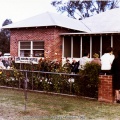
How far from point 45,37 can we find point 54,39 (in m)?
0.62

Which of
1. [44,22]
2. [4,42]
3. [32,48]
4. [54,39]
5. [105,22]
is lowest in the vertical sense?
[32,48]

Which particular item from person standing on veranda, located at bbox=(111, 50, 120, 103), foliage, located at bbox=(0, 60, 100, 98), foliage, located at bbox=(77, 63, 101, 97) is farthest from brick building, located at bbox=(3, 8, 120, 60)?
person standing on veranda, located at bbox=(111, 50, 120, 103)

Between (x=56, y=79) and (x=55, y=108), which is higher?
(x=56, y=79)

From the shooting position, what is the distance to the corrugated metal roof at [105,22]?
22500 millimetres

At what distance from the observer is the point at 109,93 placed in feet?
31.5

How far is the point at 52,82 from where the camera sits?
11531 mm

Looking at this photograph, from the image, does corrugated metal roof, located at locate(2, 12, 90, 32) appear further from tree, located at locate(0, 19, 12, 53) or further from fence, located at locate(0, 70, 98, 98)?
tree, located at locate(0, 19, 12, 53)

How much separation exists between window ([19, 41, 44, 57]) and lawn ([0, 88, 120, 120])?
354 inches

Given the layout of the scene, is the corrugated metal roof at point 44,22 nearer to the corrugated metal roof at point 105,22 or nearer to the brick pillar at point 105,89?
the corrugated metal roof at point 105,22

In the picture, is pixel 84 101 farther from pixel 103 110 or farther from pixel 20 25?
pixel 20 25

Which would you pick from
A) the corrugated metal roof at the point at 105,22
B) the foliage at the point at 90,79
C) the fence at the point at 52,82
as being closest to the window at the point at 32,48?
the corrugated metal roof at the point at 105,22

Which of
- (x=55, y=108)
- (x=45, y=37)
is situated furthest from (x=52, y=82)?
(x=45, y=37)

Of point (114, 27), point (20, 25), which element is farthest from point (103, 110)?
point (114, 27)

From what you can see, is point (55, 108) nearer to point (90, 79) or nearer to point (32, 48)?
point (90, 79)
